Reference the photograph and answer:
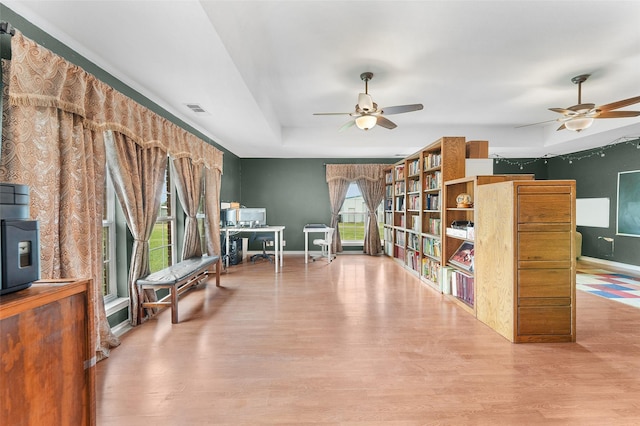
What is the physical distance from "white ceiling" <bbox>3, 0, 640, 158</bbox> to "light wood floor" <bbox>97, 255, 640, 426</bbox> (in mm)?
2527

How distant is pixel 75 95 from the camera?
2.17 meters

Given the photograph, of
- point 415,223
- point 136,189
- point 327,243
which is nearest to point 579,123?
point 415,223

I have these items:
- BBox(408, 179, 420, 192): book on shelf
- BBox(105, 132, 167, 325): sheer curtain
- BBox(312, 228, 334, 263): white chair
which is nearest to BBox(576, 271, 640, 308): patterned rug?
BBox(408, 179, 420, 192): book on shelf

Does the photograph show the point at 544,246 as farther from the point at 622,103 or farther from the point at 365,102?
the point at 365,102

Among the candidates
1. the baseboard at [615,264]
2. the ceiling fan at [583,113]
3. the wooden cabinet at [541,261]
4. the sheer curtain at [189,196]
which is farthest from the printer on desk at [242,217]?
the baseboard at [615,264]

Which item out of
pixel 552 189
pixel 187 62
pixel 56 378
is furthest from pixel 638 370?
pixel 187 62

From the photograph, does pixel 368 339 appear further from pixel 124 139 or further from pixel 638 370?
pixel 124 139

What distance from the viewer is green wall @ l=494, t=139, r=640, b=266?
558cm

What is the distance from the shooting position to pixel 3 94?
1.78 m

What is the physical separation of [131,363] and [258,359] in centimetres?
99

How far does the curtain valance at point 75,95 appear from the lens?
5.94 feet

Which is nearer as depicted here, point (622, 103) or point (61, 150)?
point (61, 150)

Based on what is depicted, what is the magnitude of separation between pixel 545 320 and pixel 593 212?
17.9 ft

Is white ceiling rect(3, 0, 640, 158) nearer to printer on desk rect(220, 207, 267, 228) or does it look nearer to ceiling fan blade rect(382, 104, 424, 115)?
ceiling fan blade rect(382, 104, 424, 115)
